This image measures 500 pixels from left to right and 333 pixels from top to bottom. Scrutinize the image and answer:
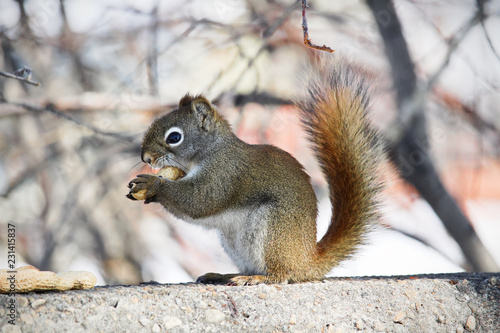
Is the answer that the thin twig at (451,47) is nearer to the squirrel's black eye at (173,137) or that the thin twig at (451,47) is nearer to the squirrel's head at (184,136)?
the squirrel's head at (184,136)

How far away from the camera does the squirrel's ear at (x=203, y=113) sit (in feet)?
4.94

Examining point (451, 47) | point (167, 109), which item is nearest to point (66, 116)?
point (167, 109)

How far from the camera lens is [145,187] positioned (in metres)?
1.34

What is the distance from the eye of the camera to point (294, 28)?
2199mm

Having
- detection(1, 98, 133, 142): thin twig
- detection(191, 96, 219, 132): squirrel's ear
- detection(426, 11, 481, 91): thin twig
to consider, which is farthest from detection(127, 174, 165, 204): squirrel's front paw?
detection(426, 11, 481, 91): thin twig

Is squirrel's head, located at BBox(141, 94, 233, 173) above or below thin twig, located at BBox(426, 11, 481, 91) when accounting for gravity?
below

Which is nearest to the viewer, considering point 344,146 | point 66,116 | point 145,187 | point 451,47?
point 145,187

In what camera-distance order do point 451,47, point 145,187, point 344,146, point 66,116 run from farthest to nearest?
point 451,47
point 66,116
point 344,146
point 145,187

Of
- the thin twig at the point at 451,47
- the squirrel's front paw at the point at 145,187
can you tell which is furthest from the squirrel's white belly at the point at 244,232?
the thin twig at the point at 451,47

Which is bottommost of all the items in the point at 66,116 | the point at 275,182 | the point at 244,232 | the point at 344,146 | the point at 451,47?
the point at 244,232

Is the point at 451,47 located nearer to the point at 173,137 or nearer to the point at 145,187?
the point at 173,137

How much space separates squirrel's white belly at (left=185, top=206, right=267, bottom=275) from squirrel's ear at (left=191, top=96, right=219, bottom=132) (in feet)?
0.91

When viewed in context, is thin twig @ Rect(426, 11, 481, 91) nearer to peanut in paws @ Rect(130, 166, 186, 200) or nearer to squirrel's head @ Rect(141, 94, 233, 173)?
squirrel's head @ Rect(141, 94, 233, 173)

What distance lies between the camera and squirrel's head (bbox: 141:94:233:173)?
147 cm
